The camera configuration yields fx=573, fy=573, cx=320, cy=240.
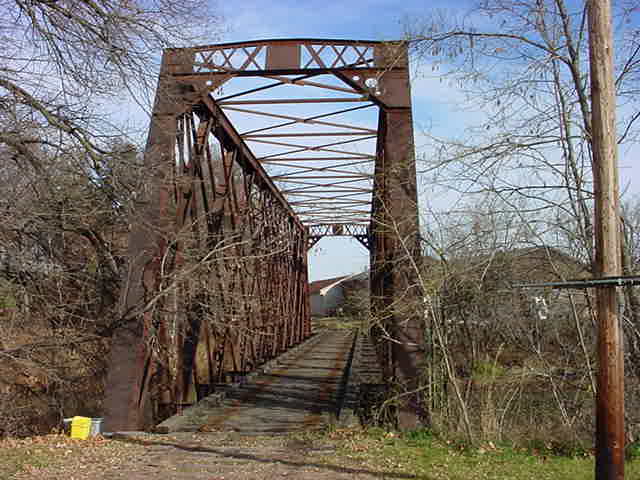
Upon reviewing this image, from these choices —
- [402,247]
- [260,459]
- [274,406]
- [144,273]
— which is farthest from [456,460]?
[144,273]

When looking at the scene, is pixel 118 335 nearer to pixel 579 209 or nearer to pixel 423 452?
pixel 423 452

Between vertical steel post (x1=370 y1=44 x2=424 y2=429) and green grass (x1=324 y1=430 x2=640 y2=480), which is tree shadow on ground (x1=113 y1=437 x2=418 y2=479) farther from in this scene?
vertical steel post (x1=370 y1=44 x2=424 y2=429)

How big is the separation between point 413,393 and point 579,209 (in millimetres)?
3887

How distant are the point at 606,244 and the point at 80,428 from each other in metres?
5.77

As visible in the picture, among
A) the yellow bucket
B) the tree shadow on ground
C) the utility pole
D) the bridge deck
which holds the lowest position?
the bridge deck

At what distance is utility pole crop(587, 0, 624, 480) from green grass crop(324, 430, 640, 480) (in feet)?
4.28

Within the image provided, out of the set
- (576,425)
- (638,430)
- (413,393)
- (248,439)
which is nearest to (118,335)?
(248,439)

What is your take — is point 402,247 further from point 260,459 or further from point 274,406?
point 274,406

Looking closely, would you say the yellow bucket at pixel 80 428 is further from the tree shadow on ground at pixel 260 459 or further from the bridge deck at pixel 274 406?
the bridge deck at pixel 274 406

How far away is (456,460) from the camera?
19.0ft

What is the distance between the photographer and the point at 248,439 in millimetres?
6797

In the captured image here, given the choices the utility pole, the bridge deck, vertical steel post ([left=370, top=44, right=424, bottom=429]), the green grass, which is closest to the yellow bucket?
the bridge deck

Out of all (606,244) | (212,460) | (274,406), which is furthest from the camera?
(274,406)

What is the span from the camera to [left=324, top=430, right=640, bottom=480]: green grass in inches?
211
